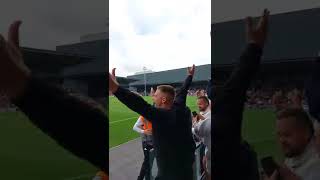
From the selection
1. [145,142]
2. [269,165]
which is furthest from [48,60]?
[269,165]

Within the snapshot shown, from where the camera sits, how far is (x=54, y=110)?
2.02m

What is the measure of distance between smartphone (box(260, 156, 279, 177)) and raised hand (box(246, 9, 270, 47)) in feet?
1.75

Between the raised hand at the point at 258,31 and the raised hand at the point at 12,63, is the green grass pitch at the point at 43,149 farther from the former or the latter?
the raised hand at the point at 258,31

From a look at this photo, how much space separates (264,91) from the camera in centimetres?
195

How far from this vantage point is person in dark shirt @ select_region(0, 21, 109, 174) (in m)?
1.88

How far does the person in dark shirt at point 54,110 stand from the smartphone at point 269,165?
2.49 feet

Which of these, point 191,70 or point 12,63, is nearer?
point 12,63

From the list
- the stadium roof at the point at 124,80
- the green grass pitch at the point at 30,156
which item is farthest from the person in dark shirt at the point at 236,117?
the green grass pitch at the point at 30,156

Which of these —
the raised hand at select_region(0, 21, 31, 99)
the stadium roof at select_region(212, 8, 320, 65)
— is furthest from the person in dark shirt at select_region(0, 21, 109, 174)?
the stadium roof at select_region(212, 8, 320, 65)

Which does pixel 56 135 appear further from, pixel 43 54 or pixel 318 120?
pixel 318 120

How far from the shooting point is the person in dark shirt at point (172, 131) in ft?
7.80

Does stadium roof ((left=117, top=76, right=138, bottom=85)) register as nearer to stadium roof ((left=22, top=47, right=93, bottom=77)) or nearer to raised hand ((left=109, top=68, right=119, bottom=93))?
raised hand ((left=109, top=68, right=119, bottom=93))

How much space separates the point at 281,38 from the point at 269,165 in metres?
0.59

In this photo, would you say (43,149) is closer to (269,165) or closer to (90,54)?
(90,54)
